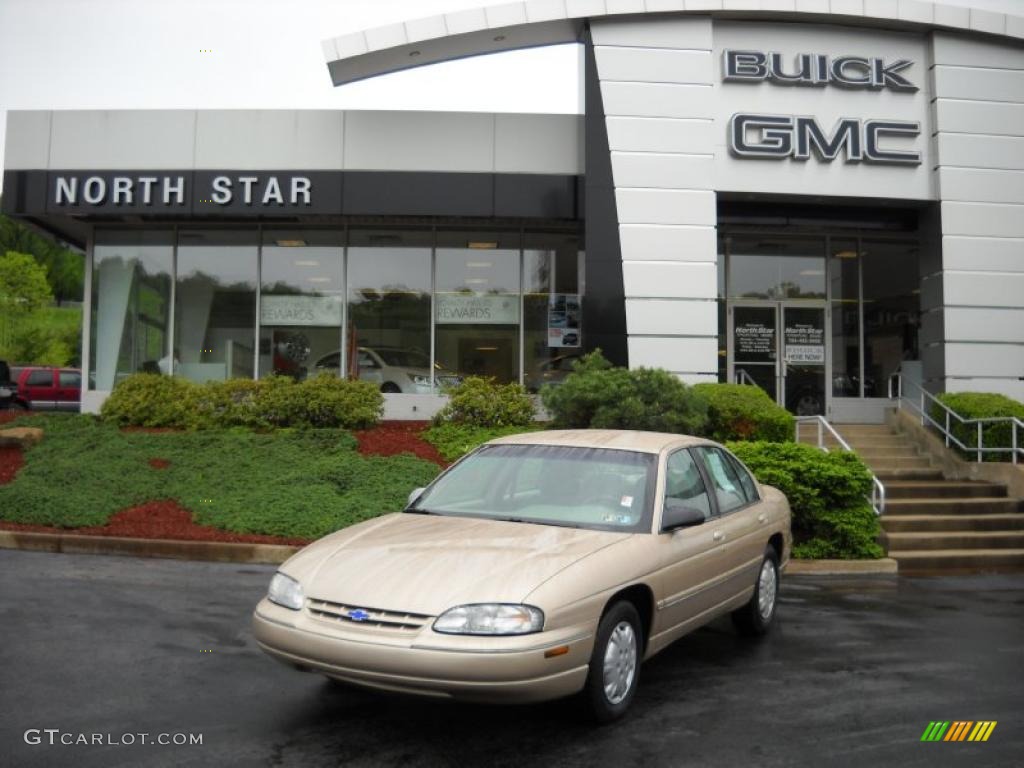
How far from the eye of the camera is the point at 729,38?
15.4 m

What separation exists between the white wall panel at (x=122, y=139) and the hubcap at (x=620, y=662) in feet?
45.5

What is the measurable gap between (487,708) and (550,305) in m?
13.0

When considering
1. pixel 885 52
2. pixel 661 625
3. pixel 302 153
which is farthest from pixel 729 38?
pixel 661 625

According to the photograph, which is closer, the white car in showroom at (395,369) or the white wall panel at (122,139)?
the white wall panel at (122,139)

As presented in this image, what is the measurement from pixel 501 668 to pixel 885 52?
609 inches

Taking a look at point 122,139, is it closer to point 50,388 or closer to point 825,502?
point 825,502

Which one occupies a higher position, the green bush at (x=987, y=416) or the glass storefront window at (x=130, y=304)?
the glass storefront window at (x=130, y=304)

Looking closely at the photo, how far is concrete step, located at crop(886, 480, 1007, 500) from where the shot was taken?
1229 centimetres

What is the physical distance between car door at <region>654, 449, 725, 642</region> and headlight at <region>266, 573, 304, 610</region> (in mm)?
1902

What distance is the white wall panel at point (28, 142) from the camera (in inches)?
615

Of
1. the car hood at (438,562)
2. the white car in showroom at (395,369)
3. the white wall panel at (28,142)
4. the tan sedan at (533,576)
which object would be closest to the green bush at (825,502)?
the tan sedan at (533,576)

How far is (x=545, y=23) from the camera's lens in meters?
15.0

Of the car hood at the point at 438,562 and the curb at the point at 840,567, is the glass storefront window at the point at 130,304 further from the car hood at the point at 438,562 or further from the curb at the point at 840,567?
the car hood at the point at 438,562

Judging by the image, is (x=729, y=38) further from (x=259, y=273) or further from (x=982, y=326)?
(x=259, y=273)
